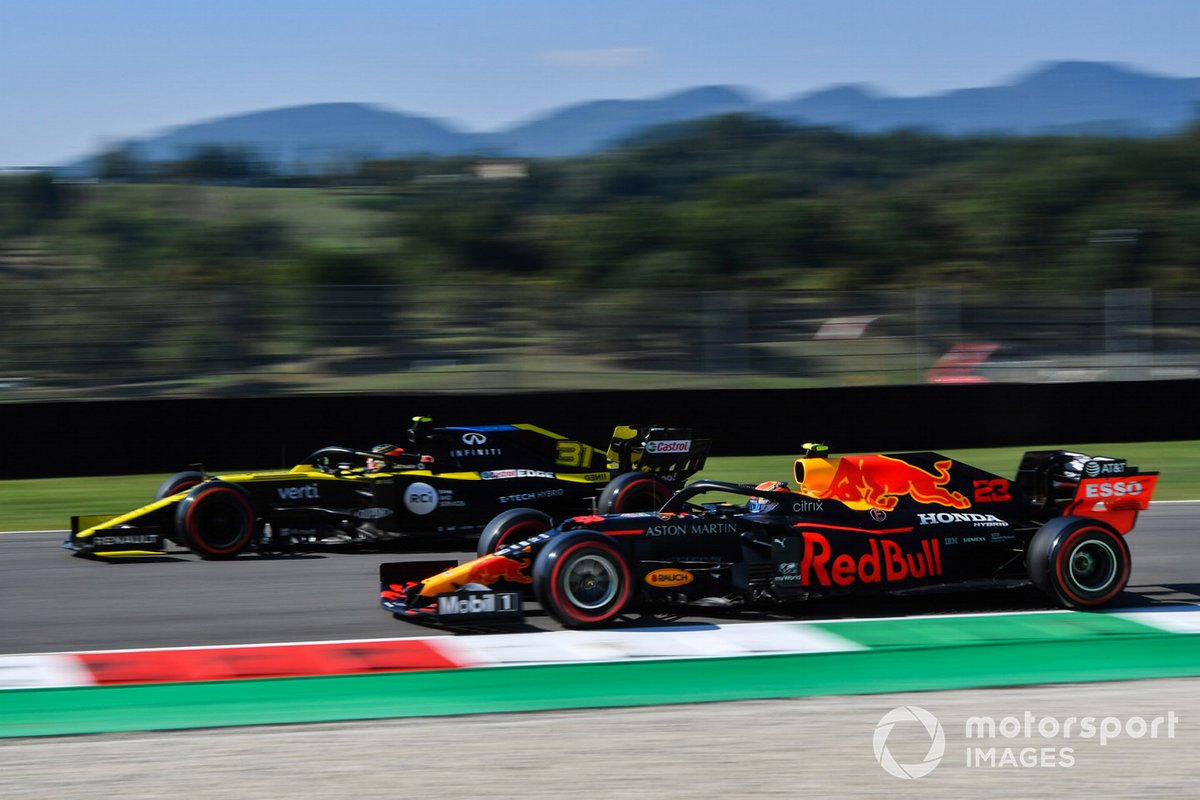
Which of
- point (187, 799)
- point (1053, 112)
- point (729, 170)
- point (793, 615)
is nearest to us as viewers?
point (187, 799)

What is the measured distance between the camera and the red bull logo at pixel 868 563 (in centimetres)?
780

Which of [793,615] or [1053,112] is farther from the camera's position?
[1053,112]

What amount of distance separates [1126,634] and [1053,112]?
188 feet

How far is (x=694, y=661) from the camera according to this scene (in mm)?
6922

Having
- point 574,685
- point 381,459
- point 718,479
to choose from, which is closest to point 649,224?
point 718,479

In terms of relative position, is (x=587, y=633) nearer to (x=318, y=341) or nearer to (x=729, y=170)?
(x=318, y=341)

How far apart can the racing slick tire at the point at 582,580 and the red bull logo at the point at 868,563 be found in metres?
1.07

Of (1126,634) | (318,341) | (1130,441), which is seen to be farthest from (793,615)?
(1130,441)

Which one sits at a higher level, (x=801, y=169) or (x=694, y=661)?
(x=801, y=169)

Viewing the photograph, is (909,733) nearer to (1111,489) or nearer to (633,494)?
(1111,489)

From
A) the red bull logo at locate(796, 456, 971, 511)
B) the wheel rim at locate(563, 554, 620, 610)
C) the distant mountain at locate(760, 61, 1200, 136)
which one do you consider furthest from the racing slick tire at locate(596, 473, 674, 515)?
the distant mountain at locate(760, 61, 1200, 136)

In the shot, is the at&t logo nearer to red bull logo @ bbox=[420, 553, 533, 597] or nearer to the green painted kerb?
the green painted kerb

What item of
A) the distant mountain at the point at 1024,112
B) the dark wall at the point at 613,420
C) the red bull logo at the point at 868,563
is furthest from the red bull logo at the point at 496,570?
the distant mountain at the point at 1024,112

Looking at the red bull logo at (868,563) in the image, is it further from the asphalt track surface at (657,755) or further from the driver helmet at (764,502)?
the asphalt track surface at (657,755)
